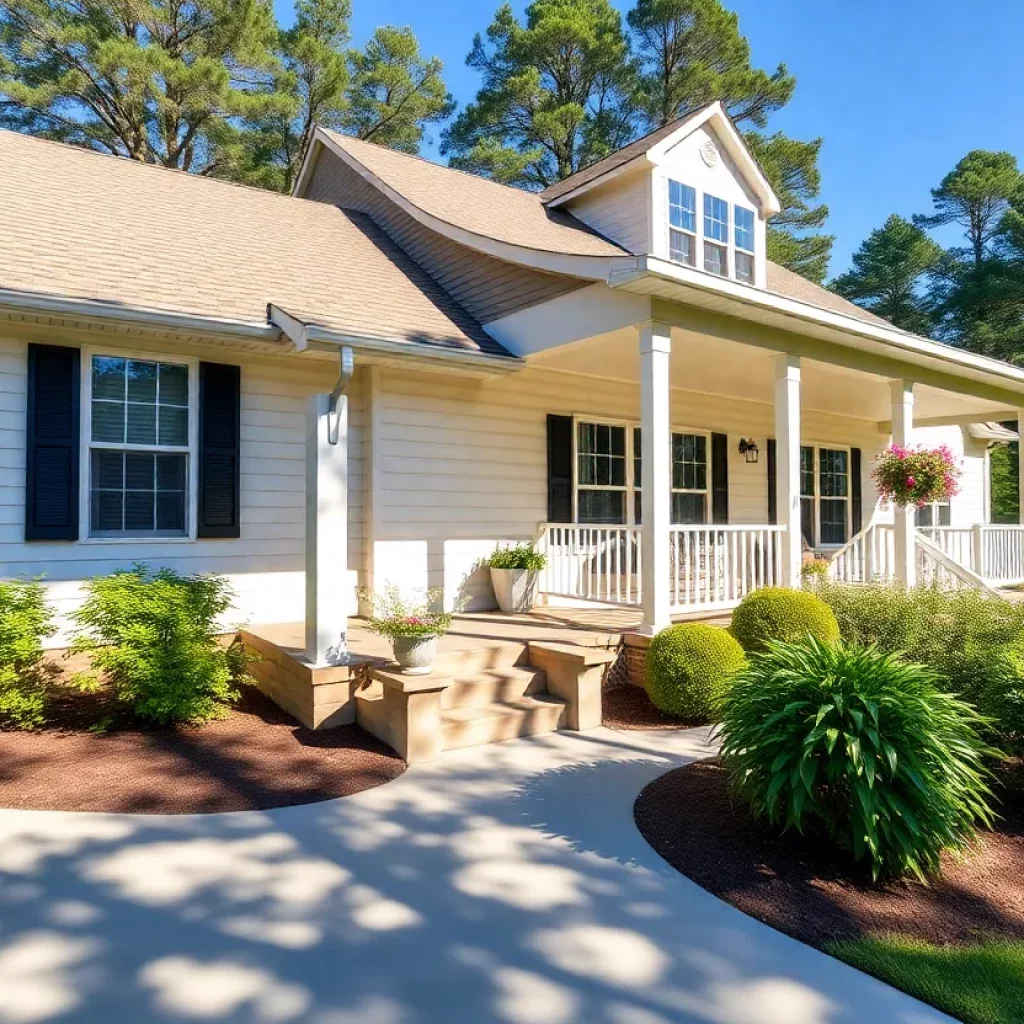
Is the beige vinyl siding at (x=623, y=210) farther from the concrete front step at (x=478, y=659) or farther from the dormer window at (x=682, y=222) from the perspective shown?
the concrete front step at (x=478, y=659)

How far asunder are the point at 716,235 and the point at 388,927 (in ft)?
29.1

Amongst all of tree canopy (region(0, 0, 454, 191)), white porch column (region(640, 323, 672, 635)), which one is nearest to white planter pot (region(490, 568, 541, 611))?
white porch column (region(640, 323, 672, 635))

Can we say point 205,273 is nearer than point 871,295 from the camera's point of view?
Yes

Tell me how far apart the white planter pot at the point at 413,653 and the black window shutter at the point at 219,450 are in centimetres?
→ 244

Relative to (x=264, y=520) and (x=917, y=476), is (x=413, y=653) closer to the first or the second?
(x=264, y=520)

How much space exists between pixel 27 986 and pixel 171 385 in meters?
5.16

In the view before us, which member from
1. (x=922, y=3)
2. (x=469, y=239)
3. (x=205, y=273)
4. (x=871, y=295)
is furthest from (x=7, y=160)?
(x=871, y=295)

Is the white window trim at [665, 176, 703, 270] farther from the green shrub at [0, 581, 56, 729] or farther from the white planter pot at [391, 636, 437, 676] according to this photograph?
the green shrub at [0, 581, 56, 729]

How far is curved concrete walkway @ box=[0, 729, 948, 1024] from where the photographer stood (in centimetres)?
242

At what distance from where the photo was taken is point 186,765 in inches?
185

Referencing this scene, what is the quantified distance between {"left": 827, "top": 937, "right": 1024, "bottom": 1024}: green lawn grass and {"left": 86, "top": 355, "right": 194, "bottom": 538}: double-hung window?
5.89 metres

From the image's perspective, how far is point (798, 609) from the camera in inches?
248

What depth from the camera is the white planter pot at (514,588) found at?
316 inches

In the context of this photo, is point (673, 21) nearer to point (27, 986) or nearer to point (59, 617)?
point (59, 617)
